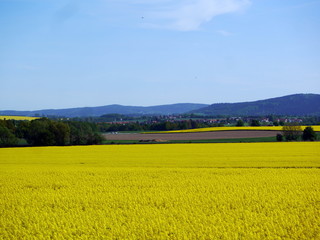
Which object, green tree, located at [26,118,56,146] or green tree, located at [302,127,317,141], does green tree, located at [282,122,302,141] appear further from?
Answer: green tree, located at [26,118,56,146]

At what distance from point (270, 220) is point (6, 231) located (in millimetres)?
6823

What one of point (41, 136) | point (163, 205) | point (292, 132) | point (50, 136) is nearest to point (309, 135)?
point (292, 132)

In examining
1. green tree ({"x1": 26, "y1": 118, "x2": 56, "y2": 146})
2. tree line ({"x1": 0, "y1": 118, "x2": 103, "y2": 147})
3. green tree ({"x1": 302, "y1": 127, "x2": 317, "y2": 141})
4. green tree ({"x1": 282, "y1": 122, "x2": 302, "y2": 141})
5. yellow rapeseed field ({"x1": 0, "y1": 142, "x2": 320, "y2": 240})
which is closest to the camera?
yellow rapeseed field ({"x1": 0, "y1": 142, "x2": 320, "y2": 240})

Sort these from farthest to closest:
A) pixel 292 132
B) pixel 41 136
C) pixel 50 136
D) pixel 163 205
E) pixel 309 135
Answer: pixel 292 132
pixel 309 135
pixel 50 136
pixel 41 136
pixel 163 205

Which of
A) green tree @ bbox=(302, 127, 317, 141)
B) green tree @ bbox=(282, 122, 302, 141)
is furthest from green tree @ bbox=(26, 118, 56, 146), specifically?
green tree @ bbox=(302, 127, 317, 141)

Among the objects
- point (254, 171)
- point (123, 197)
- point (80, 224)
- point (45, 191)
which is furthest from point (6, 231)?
point (254, 171)

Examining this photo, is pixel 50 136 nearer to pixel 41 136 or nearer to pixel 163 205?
pixel 41 136

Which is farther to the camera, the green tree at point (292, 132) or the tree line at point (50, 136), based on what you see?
the green tree at point (292, 132)

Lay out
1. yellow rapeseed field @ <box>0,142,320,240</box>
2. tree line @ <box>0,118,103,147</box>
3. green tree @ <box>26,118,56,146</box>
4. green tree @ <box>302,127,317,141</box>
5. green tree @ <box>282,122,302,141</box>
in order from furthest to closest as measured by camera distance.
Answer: green tree @ <box>282,122,302,141</box> → green tree @ <box>302,127,317,141</box> → tree line @ <box>0,118,103,147</box> → green tree @ <box>26,118,56,146</box> → yellow rapeseed field @ <box>0,142,320,240</box>

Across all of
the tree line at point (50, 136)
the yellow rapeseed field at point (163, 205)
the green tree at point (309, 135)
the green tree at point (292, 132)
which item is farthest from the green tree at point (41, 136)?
the yellow rapeseed field at point (163, 205)

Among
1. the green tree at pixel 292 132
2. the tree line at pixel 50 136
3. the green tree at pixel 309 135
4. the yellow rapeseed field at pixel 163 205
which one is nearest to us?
the yellow rapeseed field at pixel 163 205

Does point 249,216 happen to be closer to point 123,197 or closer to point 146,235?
point 146,235

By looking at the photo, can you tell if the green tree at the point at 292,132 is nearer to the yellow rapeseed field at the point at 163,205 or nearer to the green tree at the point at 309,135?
the green tree at the point at 309,135

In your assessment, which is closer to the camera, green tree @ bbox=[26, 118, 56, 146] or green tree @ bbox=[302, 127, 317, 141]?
green tree @ bbox=[26, 118, 56, 146]
